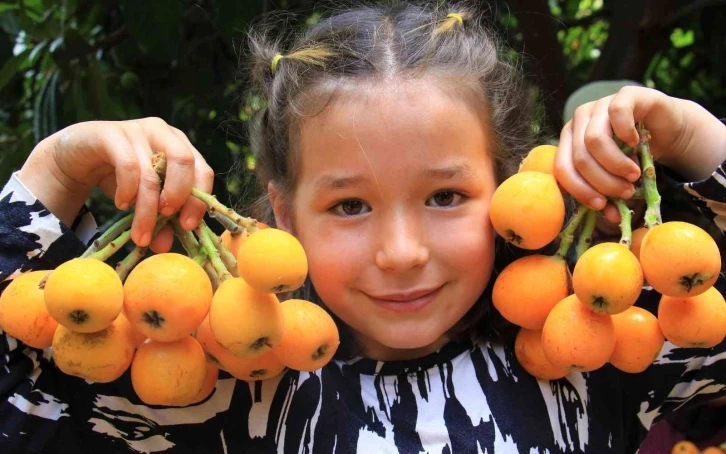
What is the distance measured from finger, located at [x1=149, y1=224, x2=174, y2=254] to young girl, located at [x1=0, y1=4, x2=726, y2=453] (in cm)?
6

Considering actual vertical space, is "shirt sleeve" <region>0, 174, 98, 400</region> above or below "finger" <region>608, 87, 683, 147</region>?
below

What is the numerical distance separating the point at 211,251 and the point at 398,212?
301 millimetres

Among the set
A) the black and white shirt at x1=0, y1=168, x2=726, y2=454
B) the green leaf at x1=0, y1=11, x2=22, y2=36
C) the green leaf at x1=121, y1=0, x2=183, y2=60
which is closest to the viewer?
the black and white shirt at x1=0, y1=168, x2=726, y2=454

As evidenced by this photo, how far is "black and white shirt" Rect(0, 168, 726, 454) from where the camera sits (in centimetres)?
110

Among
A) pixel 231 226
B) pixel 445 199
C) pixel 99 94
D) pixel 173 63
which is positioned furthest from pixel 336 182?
pixel 173 63

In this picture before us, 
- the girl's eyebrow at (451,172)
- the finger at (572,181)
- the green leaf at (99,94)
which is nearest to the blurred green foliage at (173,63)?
the green leaf at (99,94)

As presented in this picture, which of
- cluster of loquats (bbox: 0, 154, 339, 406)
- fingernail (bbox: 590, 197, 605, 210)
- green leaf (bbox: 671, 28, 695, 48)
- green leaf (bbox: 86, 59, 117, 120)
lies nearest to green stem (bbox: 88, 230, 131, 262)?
cluster of loquats (bbox: 0, 154, 339, 406)

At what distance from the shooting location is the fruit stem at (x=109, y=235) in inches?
34.5

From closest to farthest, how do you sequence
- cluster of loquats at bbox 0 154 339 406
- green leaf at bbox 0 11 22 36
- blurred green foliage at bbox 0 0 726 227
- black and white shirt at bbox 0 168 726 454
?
cluster of loquats at bbox 0 154 339 406 < black and white shirt at bbox 0 168 726 454 < blurred green foliage at bbox 0 0 726 227 < green leaf at bbox 0 11 22 36

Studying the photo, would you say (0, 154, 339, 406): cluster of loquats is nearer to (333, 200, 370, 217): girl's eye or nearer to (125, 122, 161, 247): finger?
(125, 122, 161, 247): finger

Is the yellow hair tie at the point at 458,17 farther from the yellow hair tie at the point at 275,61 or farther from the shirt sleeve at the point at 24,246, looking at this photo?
the shirt sleeve at the point at 24,246

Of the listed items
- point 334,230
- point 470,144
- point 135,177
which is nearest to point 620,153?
point 470,144

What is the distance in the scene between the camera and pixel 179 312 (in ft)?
2.67

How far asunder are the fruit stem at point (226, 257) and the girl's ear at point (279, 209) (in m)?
0.34
